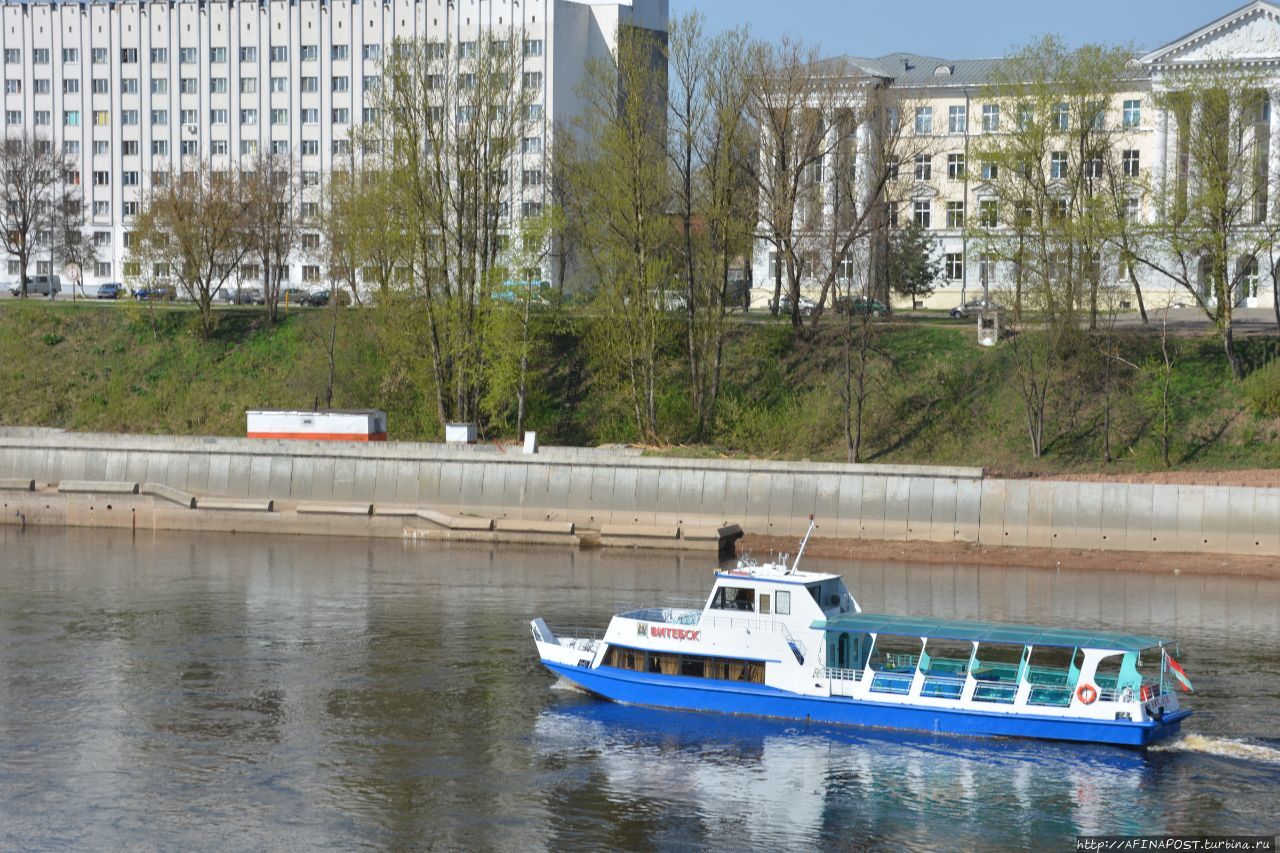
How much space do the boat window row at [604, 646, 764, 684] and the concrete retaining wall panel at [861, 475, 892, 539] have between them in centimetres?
2898

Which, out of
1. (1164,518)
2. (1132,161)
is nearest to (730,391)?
(1164,518)

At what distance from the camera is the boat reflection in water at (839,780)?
32125mm

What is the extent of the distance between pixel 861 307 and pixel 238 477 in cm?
3617

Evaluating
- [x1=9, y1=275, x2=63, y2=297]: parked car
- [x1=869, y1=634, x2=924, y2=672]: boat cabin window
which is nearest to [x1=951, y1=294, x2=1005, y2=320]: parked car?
[x1=869, y1=634, x2=924, y2=672]: boat cabin window

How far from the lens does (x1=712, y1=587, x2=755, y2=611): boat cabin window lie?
135ft

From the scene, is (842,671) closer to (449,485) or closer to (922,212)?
(449,485)

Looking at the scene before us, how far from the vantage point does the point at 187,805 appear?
109 ft

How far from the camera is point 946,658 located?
1747 inches

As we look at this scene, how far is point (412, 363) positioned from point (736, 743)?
51639 millimetres

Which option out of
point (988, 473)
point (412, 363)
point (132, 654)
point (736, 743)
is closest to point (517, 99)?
point (412, 363)

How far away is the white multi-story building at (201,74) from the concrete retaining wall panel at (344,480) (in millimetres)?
61947

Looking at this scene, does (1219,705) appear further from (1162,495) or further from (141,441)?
(141,441)

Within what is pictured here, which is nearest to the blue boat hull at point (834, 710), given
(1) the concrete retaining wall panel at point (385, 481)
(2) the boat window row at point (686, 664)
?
(2) the boat window row at point (686, 664)

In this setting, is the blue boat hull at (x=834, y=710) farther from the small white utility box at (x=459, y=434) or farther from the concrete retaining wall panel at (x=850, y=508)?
the small white utility box at (x=459, y=434)
